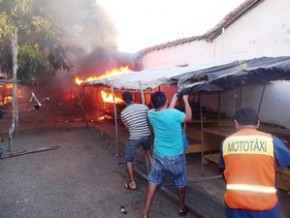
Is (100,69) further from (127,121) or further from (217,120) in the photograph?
(127,121)

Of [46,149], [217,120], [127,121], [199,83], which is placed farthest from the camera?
[46,149]

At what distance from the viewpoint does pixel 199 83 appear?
582 cm

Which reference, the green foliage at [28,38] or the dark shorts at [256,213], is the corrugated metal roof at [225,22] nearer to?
the green foliage at [28,38]

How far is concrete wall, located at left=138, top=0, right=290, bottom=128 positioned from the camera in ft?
26.1

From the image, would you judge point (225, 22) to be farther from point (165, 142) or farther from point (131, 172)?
point (165, 142)

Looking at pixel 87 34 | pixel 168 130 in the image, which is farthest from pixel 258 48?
pixel 87 34

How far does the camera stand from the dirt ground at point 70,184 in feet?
18.0

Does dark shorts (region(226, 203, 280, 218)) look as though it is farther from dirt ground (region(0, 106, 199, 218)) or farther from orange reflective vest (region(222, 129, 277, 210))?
dirt ground (region(0, 106, 199, 218))

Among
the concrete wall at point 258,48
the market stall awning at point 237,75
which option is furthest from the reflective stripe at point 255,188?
the concrete wall at point 258,48

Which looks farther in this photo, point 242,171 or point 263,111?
point 263,111

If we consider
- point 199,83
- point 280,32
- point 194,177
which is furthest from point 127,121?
point 280,32

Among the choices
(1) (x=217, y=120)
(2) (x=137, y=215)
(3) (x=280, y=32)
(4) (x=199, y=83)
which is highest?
(3) (x=280, y=32)

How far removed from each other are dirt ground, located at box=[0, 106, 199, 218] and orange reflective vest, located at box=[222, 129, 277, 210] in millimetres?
2461

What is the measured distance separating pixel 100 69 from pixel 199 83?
49.8 ft
